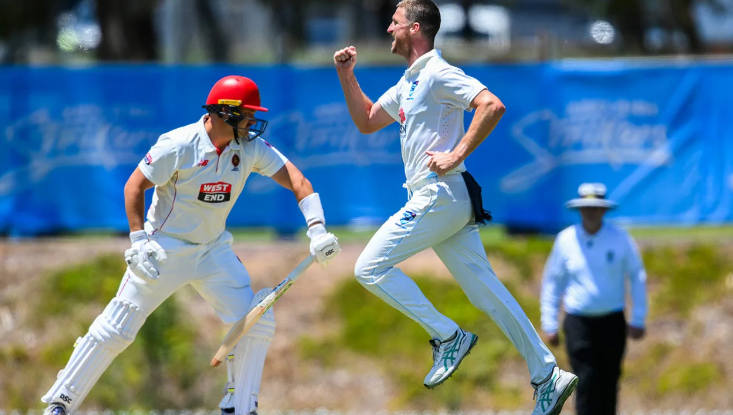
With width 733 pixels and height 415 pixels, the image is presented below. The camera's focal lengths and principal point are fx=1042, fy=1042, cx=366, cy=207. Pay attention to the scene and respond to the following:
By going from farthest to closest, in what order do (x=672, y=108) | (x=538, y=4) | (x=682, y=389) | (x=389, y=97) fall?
1. (x=538, y=4)
2. (x=672, y=108)
3. (x=682, y=389)
4. (x=389, y=97)

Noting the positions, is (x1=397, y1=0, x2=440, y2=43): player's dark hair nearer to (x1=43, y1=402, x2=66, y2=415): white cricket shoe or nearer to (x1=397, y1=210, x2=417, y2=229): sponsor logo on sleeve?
(x1=397, y1=210, x2=417, y2=229): sponsor logo on sleeve

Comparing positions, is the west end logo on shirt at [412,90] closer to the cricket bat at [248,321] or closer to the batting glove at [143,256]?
the cricket bat at [248,321]

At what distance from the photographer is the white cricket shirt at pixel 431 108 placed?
589cm

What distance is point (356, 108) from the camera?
21.3ft

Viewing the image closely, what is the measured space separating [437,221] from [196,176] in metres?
1.51

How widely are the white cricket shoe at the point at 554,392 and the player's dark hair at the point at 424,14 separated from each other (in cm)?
211

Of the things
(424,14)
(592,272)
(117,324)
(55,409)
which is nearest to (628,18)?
(592,272)

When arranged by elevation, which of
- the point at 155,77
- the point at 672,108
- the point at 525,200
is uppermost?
the point at 155,77

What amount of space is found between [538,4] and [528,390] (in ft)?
78.6

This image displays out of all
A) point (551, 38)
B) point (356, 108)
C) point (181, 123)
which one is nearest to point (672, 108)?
point (551, 38)

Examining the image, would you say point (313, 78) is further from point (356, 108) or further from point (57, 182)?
point (356, 108)

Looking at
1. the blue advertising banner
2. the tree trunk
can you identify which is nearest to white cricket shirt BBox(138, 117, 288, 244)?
the blue advertising banner

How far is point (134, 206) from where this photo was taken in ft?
20.6

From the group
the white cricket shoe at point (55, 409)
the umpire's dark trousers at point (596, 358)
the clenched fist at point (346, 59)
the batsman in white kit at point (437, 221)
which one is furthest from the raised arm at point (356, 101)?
the umpire's dark trousers at point (596, 358)
